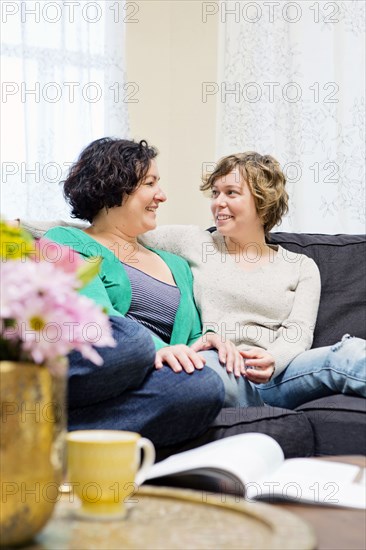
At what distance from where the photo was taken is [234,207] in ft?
8.61

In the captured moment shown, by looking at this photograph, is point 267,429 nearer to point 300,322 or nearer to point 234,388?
point 234,388

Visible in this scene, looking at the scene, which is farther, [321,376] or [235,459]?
[321,376]

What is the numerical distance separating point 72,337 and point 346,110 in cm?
281

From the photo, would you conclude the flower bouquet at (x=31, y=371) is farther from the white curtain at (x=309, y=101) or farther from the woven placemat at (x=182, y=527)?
the white curtain at (x=309, y=101)

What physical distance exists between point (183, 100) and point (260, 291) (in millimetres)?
1592

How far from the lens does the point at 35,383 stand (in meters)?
0.86

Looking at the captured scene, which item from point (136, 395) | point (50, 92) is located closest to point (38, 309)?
point (136, 395)

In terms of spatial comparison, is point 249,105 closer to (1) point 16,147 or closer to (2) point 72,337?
(1) point 16,147

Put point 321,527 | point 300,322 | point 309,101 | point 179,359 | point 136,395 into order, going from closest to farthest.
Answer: point 321,527
point 136,395
point 179,359
point 300,322
point 309,101

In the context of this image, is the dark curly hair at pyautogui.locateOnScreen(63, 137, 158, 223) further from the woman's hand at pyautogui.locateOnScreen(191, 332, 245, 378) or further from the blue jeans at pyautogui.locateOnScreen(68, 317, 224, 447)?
the blue jeans at pyautogui.locateOnScreen(68, 317, 224, 447)

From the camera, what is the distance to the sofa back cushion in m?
2.55

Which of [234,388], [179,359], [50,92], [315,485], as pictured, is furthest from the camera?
[50,92]

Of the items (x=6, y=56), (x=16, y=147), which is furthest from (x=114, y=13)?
(x=16, y=147)

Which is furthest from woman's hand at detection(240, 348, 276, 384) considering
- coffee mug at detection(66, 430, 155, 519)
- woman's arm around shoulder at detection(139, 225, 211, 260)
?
coffee mug at detection(66, 430, 155, 519)
